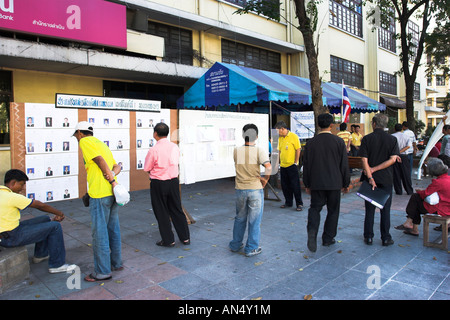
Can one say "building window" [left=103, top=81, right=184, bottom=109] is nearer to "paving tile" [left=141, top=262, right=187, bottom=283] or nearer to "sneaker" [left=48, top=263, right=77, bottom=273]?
"sneaker" [left=48, top=263, right=77, bottom=273]

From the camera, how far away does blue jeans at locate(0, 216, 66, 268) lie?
3834 millimetres

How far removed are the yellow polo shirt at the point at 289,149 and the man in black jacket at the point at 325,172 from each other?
2.44m

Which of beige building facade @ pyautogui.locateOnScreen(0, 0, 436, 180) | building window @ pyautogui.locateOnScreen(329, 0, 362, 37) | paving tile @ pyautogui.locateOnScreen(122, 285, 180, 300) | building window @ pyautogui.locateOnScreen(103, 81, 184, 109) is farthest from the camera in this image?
building window @ pyautogui.locateOnScreen(329, 0, 362, 37)

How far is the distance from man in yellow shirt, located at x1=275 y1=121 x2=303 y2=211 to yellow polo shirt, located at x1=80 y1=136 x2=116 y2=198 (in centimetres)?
417

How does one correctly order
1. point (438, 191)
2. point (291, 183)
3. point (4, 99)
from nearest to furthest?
point (438, 191) → point (291, 183) → point (4, 99)

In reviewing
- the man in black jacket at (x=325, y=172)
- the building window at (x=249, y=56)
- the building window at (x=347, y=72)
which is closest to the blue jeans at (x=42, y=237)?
the man in black jacket at (x=325, y=172)

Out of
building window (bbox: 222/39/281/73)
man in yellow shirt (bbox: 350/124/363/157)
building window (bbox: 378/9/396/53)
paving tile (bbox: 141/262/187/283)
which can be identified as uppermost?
building window (bbox: 378/9/396/53)

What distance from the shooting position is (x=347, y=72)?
20453 mm

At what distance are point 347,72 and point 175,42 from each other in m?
12.2

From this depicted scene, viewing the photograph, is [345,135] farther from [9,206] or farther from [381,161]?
[9,206]

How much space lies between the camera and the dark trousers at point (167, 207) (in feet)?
15.9

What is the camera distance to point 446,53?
1750 centimetres

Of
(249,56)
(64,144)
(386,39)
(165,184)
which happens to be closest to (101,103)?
(64,144)

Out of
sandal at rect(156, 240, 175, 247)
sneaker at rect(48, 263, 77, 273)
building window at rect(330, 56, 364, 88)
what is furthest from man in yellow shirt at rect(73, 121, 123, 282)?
building window at rect(330, 56, 364, 88)
